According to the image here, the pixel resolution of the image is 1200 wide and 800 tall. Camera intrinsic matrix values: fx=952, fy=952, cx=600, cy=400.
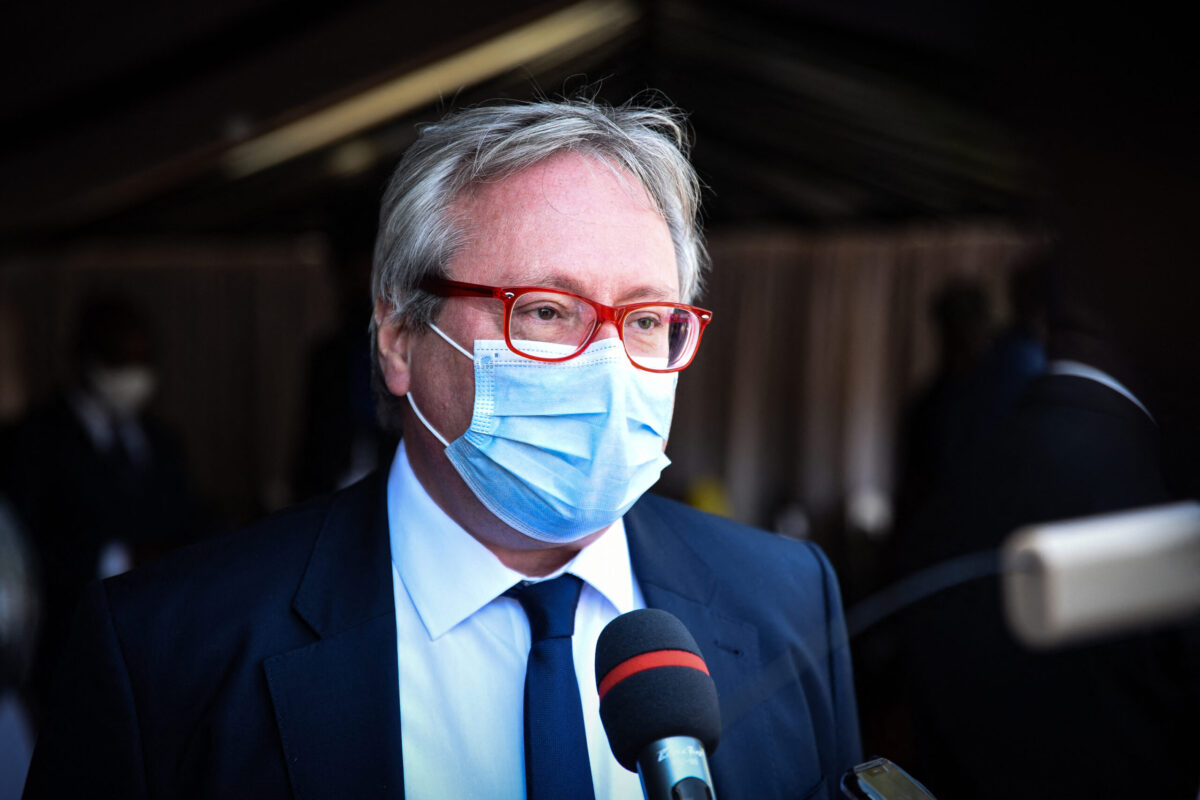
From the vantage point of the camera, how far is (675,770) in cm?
90

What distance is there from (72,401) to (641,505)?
301 cm

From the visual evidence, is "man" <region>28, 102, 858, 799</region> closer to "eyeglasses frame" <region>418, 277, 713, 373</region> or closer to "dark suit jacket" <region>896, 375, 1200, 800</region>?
"eyeglasses frame" <region>418, 277, 713, 373</region>

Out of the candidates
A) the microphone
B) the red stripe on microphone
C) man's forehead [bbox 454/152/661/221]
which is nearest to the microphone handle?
the microphone

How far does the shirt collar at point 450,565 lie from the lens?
152cm

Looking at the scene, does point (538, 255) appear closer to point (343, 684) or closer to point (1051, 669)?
point (343, 684)

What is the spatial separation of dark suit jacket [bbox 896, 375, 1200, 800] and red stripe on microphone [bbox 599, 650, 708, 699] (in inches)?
17.8

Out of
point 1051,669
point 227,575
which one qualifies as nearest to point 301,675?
point 227,575

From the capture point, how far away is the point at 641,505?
6.05 ft

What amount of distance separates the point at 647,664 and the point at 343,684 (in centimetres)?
61

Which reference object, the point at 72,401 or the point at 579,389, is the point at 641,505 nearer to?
the point at 579,389

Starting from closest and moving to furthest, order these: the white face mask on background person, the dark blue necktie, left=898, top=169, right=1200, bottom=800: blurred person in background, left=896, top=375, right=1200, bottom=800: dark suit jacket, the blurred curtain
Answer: left=898, top=169, right=1200, bottom=800: blurred person in background < left=896, top=375, right=1200, bottom=800: dark suit jacket < the dark blue necktie < the white face mask on background person < the blurred curtain

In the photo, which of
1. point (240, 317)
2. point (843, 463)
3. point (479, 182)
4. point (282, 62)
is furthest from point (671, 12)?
point (240, 317)

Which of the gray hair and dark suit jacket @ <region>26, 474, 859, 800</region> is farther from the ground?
the gray hair

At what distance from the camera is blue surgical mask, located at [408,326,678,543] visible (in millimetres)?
1517
